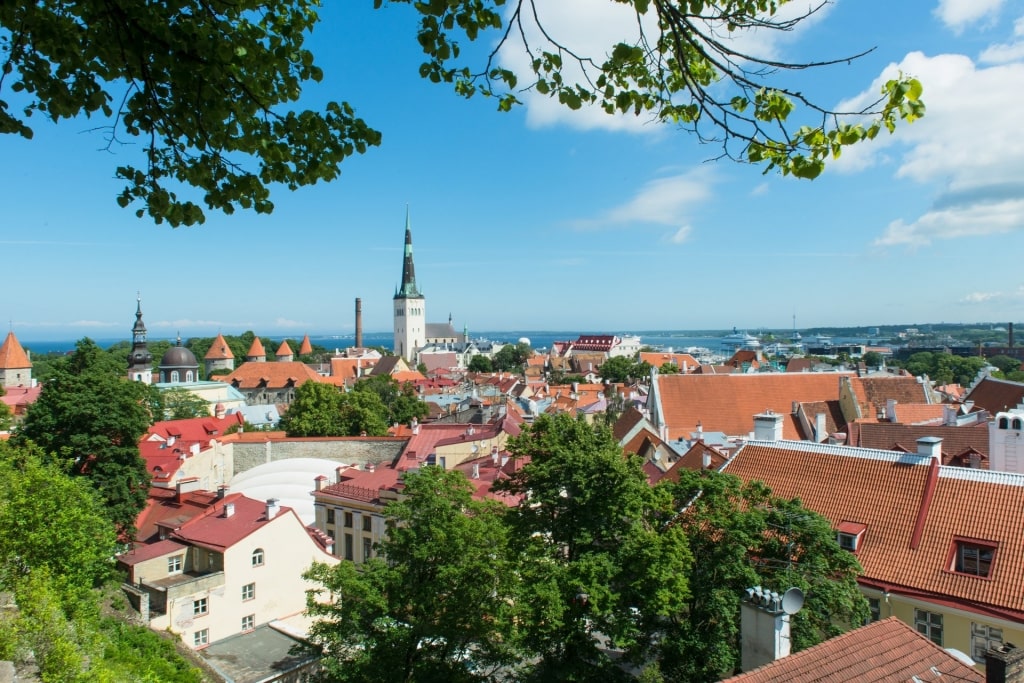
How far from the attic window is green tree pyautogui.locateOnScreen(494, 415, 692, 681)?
5.69 meters

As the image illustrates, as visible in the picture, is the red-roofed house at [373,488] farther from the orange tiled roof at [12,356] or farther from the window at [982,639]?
the orange tiled roof at [12,356]

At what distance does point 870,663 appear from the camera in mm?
7832

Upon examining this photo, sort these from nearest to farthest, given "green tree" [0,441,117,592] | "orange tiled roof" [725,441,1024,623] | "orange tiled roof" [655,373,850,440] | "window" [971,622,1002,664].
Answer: "window" [971,622,1002,664] → "orange tiled roof" [725,441,1024,623] → "green tree" [0,441,117,592] → "orange tiled roof" [655,373,850,440]

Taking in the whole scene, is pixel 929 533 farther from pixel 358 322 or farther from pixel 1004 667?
pixel 358 322

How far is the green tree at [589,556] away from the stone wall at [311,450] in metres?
24.8

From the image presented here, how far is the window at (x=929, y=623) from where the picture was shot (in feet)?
40.3

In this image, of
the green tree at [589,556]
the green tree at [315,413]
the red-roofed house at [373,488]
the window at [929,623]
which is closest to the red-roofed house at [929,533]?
the window at [929,623]

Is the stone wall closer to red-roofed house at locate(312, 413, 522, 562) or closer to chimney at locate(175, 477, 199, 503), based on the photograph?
chimney at locate(175, 477, 199, 503)

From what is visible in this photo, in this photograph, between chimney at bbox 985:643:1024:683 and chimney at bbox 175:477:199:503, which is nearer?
chimney at bbox 985:643:1024:683

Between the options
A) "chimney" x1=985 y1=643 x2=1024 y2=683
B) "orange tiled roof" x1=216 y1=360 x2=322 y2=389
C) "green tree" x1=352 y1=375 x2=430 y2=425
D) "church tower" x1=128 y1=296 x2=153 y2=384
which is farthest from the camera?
"orange tiled roof" x1=216 y1=360 x2=322 y2=389

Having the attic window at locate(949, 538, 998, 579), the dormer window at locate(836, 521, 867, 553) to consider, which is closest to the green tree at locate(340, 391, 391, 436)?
the dormer window at locate(836, 521, 867, 553)

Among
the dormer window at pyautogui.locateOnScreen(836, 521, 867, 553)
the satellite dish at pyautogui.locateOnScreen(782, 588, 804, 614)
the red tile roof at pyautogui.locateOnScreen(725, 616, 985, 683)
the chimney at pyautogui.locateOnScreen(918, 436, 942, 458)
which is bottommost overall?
the dormer window at pyautogui.locateOnScreen(836, 521, 867, 553)

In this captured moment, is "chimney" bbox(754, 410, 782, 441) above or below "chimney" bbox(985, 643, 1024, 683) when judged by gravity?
above

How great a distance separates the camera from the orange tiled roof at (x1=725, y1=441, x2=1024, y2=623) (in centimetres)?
1223
